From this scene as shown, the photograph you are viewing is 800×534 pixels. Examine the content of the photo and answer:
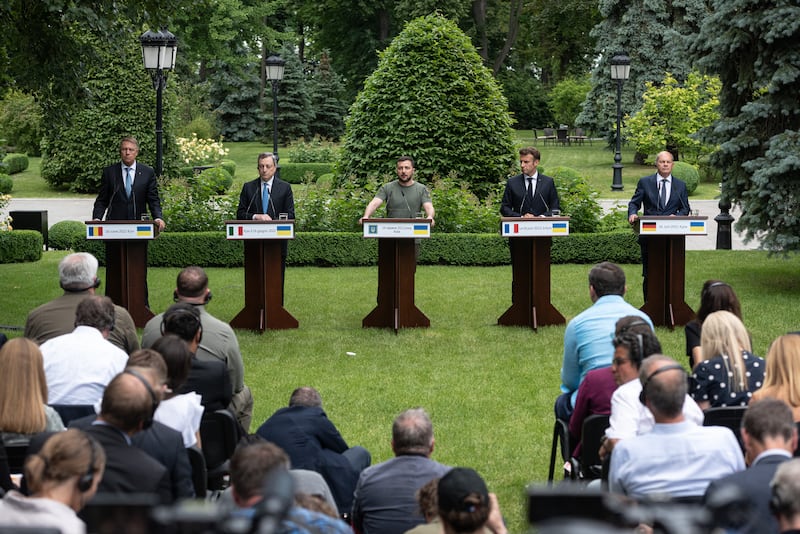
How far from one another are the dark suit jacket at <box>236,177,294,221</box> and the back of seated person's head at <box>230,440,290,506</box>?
27.6 ft

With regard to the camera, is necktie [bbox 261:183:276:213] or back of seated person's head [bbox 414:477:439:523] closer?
back of seated person's head [bbox 414:477:439:523]

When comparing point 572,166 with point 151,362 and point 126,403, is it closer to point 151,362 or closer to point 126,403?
point 151,362

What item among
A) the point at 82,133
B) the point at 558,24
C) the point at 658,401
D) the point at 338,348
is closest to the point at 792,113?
the point at 338,348

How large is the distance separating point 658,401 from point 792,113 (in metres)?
10.9

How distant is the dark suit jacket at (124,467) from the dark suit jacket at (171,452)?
14.0 inches

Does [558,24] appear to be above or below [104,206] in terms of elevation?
above

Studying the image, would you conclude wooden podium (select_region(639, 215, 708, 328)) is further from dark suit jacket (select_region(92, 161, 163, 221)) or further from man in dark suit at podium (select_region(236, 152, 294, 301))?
dark suit jacket (select_region(92, 161, 163, 221))

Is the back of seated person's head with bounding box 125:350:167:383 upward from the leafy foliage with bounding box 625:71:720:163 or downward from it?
downward

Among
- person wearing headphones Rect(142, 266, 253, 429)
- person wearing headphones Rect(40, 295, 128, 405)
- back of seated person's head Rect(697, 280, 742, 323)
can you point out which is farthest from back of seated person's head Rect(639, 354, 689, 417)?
person wearing headphones Rect(40, 295, 128, 405)

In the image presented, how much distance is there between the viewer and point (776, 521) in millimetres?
3947

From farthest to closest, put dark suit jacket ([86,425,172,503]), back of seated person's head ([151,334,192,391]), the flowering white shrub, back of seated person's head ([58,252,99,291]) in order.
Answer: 1. the flowering white shrub
2. back of seated person's head ([58,252,99,291])
3. back of seated person's head ([151,334,192,391])
4. dark suit jacket ([86,425,172,503])

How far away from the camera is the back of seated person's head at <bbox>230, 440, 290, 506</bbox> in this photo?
12.3 feet

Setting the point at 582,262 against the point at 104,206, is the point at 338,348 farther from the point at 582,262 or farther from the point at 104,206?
the point at 582,262

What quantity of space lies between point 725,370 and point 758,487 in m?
1.98
